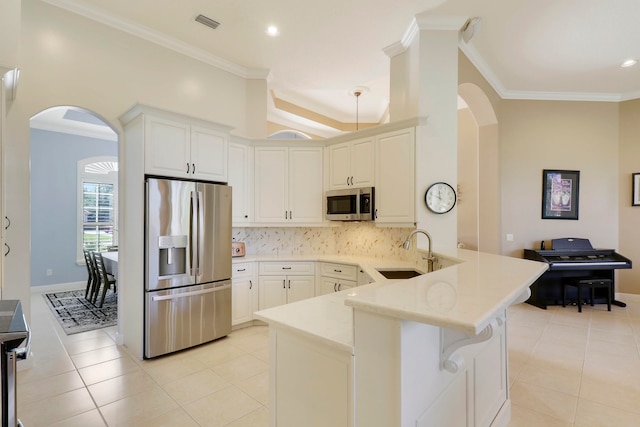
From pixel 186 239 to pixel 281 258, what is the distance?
1.28 m

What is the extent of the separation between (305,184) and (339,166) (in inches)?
21.3

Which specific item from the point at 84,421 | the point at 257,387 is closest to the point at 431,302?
the point at 257,387

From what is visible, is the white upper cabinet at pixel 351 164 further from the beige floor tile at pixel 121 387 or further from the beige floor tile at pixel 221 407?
the beige floor tile at pixel 121 387

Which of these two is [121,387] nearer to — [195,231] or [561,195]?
[195,231]

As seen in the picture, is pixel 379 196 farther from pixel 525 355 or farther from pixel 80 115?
pixel 80 115

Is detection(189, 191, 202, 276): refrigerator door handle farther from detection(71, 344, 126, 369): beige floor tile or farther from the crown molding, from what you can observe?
the crown molding

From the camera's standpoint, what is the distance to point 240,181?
13.6 feet

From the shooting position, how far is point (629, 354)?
309 centimetres

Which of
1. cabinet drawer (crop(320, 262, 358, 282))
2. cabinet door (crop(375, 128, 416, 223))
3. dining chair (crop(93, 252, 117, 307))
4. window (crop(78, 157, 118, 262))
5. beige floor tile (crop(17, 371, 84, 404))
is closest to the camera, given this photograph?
beige floor tile (crop(17, 371, 84, 404))

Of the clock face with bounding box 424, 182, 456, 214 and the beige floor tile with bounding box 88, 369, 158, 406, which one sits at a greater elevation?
the clock face with bounding box 424, 182, 456, 214

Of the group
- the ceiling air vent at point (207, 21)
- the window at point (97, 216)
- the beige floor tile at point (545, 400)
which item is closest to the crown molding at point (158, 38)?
the ceiling air vent at point (207, 21)

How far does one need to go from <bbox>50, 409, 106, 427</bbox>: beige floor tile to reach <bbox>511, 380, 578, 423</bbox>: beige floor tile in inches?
117

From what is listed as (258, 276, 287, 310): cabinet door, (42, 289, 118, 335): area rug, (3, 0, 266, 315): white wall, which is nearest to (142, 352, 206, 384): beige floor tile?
(258, 276, 287, 310): cabinet door

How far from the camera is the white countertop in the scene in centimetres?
91
